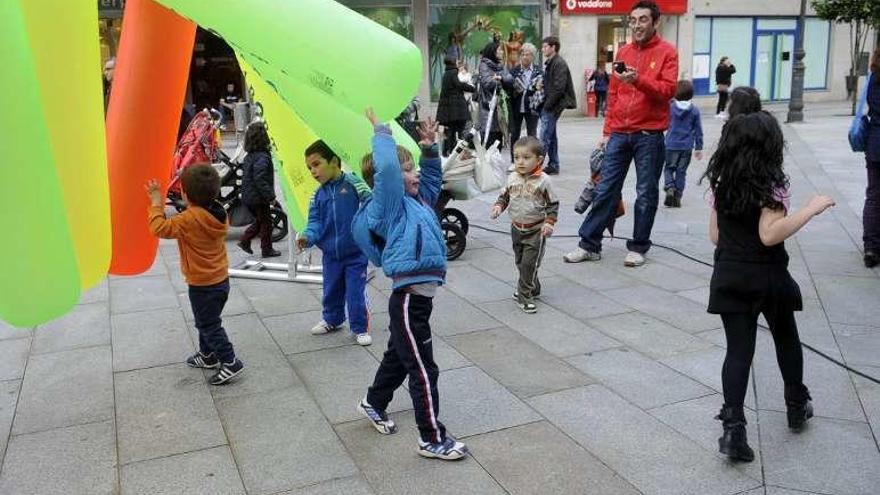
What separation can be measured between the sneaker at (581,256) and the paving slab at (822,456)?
3155 millimetres

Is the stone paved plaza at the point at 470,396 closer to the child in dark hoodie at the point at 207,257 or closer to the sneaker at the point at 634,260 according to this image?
the sneaker at the point at 634,260

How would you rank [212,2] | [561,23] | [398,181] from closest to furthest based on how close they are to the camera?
[212,2], [398,181], [561,23]

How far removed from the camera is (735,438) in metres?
3.44

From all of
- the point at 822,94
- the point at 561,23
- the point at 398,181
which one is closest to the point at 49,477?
the point at 398,181

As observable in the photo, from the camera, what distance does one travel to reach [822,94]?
90.7 ft

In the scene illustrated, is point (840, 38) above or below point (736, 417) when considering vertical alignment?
above

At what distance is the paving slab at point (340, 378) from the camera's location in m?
4.16

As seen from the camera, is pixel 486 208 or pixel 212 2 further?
pixel 486 208

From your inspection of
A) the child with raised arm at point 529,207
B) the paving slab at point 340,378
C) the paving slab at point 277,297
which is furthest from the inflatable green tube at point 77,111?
the child with raised arm at point 529,207

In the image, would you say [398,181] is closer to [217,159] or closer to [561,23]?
[217,159]

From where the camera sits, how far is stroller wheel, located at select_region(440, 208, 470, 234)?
7384 millimetres

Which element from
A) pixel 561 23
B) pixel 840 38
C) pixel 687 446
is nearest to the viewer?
pixel 687 446

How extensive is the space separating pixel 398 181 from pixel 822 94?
2818 centimetres

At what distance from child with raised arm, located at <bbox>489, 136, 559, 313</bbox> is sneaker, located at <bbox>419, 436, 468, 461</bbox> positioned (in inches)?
87.8
